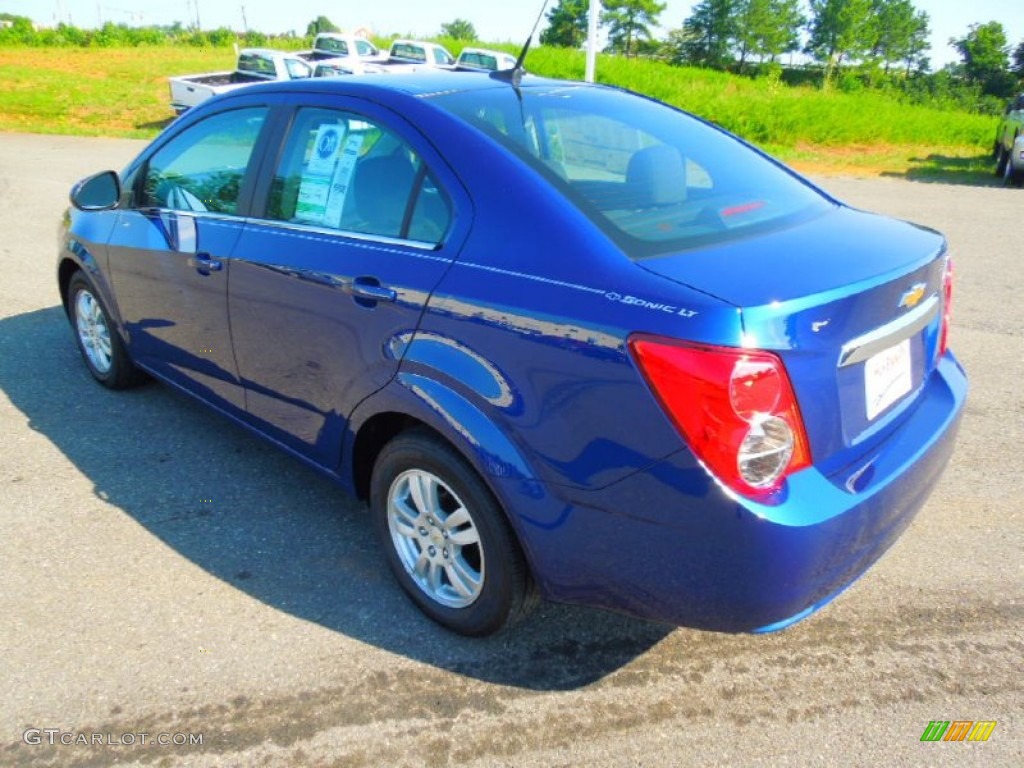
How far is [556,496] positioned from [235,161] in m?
2.15

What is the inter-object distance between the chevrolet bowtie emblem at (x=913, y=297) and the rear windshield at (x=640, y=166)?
455 mm

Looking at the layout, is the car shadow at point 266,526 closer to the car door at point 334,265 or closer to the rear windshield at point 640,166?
the car door at point 334,265

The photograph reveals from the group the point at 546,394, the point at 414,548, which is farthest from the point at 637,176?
the point at 414,548

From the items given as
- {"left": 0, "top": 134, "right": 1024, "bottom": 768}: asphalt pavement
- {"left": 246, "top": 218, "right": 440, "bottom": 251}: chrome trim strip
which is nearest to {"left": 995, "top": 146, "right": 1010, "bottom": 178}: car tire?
{"left": 0, "top": 134, "right": 1024, "bottom": 768}: asphalt pavement

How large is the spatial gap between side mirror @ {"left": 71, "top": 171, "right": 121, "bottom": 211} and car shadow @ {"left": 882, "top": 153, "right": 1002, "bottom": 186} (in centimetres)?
1623

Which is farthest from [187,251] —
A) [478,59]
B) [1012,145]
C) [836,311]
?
[478,59]

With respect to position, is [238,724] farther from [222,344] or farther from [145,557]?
[222,344]

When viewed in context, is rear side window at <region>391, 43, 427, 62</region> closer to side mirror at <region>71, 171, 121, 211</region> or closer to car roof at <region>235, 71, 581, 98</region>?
side mirror at <region>71, 171, 121, 211</region>

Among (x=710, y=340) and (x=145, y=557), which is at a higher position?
(x=710, y=340)

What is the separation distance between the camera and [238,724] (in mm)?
2367

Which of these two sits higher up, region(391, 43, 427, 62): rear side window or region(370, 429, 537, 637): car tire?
region(391, 43, 427, 62): rear side window

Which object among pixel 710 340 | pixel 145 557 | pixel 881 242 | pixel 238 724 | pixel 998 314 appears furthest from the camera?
pixel 998 314

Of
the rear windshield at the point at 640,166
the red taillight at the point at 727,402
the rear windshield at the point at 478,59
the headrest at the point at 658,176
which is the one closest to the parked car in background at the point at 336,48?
the rear windshield at the point at 478,59

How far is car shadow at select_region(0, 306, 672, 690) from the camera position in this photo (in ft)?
8.81
